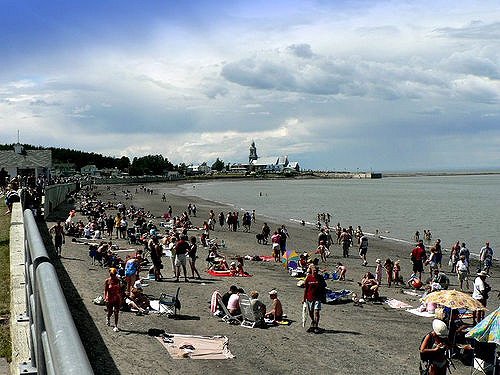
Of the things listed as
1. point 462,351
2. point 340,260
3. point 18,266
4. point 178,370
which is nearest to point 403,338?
point 462,351

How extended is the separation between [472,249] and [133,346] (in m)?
29.6

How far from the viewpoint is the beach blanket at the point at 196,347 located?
1038 cm

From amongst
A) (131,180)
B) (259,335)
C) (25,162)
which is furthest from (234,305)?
(131,180)

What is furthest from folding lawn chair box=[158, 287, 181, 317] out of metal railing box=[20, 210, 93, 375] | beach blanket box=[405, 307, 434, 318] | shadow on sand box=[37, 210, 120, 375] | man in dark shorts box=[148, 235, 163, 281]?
metal railing box=[20, 210, 93, 375]

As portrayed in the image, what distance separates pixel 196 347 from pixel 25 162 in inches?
1699

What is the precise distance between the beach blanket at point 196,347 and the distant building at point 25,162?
1652 inches

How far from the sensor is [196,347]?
10.8m

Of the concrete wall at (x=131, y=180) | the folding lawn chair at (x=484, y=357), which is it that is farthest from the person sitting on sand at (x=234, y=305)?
the concrete wall at (x=131, y=180)

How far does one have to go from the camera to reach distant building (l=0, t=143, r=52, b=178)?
48281 mm

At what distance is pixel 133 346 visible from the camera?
34.2 feet

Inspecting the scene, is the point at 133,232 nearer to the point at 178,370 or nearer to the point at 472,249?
the point at 178,370

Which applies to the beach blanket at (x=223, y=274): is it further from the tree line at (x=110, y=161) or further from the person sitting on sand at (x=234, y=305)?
the tree line at (x=110, y=161)

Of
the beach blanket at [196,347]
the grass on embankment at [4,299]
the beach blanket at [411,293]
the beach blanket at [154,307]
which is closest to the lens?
the grass on embankment at [4,299]

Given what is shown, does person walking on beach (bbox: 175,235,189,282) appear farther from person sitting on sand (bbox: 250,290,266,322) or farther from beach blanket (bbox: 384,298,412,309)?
beach blanket (bbox: 384,298,412,309)
